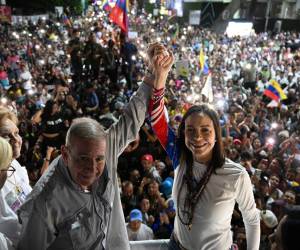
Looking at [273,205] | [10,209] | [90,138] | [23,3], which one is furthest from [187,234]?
[23,3]

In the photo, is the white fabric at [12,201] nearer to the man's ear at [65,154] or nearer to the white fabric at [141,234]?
the man's ear at [65,154]

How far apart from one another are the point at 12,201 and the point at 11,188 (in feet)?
0.28

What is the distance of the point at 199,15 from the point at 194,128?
37.4 meters

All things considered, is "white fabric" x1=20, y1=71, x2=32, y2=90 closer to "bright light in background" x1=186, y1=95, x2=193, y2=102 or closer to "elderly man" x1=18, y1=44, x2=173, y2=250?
"bright light in background" x1=186, y1=95, x2=193, y2=102

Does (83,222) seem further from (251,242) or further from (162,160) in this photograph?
(162,160)

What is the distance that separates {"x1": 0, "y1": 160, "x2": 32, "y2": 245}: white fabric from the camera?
70.0 inches

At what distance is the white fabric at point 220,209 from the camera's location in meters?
2.01

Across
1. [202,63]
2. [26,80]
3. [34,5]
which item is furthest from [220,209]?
[34,5]

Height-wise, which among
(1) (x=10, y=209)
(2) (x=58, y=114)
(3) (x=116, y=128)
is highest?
(3) (x=116, y=128)

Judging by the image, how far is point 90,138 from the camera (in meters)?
1.63

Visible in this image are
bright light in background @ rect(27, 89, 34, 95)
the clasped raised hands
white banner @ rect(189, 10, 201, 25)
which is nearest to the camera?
the clasped raised hands

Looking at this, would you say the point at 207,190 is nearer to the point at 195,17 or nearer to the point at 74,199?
the point at 74,199

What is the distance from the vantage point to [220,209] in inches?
79.8

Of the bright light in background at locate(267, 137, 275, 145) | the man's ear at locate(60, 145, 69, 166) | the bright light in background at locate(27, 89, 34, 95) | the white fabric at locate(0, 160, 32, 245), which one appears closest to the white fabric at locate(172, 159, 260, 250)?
the man's ear at locate(60, 145, 69, 166)
